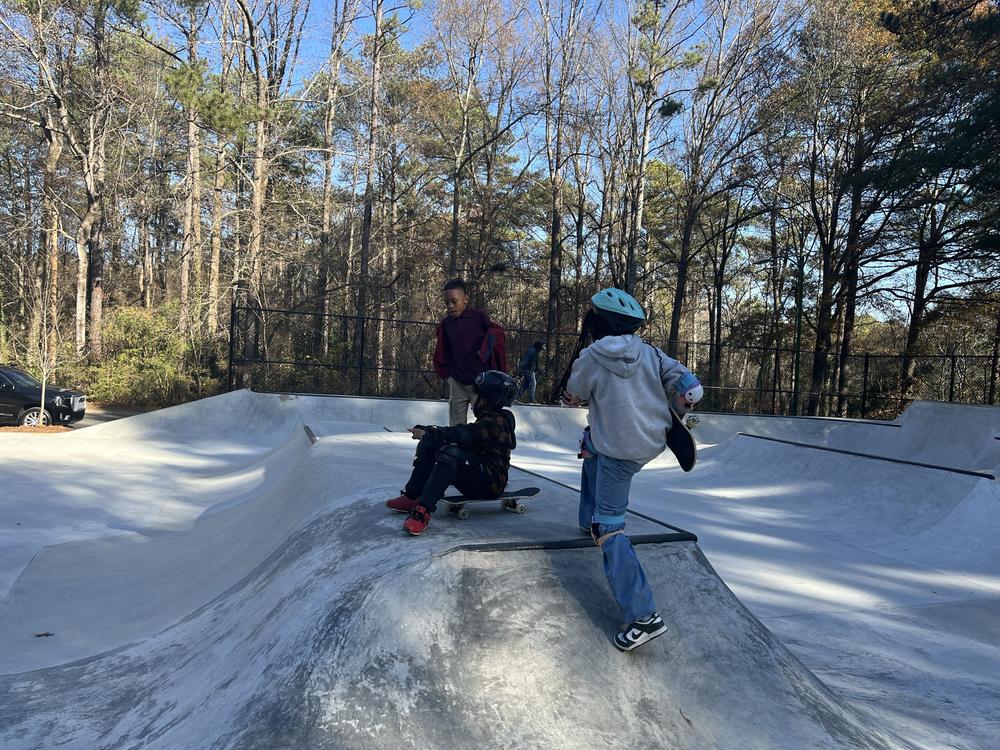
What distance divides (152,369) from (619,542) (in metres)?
22.2

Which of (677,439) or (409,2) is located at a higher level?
(409,2)

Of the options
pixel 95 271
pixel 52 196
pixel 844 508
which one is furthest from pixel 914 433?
pixel 52 196

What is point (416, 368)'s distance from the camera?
18875 mm

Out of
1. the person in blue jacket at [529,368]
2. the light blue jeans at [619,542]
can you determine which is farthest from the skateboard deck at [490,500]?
the light blue jeans at [619,542]

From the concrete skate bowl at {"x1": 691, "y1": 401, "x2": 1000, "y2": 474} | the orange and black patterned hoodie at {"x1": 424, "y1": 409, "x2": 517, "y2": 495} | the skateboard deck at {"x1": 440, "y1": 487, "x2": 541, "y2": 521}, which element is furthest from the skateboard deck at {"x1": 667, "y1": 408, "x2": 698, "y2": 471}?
the concrete skate bowl at {"x1": 691, "y1": 401, "x2": 1000, "y2": 474}

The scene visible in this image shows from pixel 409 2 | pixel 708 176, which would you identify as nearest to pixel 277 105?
pixel 409 2

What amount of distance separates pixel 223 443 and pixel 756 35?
22.8 m

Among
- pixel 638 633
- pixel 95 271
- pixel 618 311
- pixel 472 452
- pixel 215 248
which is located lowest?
pixel 638 633

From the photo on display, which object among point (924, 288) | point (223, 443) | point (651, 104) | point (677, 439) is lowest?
point (223, 443)

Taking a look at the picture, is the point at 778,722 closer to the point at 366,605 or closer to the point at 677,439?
the point at 677,439

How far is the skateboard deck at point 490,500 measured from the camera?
407 centimetres

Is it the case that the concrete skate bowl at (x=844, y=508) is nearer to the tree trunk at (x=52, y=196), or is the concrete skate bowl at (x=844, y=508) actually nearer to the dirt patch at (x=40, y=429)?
the dirt patch at (x=40, y=429)

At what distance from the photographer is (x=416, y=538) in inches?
140

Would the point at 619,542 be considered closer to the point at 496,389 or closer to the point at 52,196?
the point at 496,389
